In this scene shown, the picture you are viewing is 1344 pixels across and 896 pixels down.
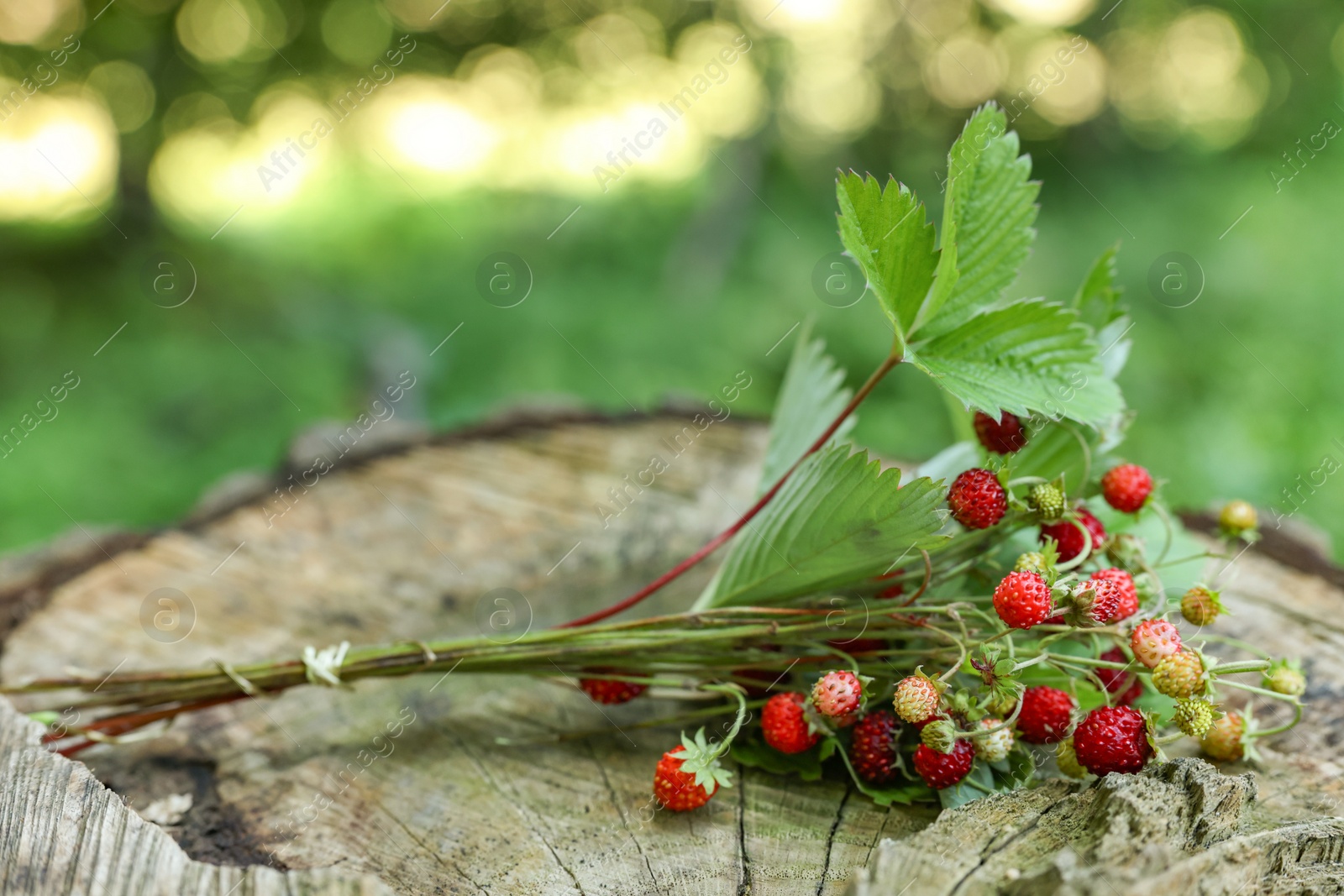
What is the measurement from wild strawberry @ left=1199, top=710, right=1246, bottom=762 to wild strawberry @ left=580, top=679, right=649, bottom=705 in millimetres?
623

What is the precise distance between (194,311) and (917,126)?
3518 millimetres

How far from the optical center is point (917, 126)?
4.37 metres

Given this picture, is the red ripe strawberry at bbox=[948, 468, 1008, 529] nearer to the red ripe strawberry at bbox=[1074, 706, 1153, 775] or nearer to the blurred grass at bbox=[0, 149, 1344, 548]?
the red ripe strawberry at bbox=[1074, 706, 1153, 775]

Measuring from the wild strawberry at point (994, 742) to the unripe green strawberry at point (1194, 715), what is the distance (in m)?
0.14

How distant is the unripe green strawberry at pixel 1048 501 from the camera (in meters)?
0.88

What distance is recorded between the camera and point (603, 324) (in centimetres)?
371

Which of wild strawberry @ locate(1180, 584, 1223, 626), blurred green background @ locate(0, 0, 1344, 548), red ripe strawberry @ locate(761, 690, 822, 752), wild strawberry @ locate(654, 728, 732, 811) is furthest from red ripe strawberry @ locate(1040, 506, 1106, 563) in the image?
blurred green background @ locate(0, 0, 1344, 548)

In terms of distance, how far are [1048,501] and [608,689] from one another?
0.55 meters

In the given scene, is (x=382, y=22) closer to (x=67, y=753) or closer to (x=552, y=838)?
(x=67, y=753)

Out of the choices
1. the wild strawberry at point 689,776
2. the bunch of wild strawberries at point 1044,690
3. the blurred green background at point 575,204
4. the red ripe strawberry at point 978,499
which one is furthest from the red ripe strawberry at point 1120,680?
the blurred green background at point 575,204

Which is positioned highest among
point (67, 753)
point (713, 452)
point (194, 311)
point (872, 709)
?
point (194, 311)

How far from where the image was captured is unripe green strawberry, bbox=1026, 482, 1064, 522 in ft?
2.89

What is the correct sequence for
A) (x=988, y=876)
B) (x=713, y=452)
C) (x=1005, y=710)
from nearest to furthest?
(x=988, y=876), (x=1005, y=710), (x=713, y=452)

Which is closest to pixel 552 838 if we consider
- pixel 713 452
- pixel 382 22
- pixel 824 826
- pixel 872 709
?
pixel 824 826
